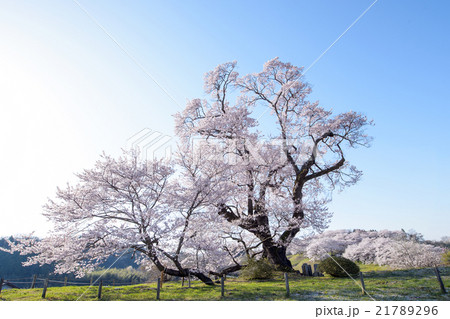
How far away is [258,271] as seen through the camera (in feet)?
48.0

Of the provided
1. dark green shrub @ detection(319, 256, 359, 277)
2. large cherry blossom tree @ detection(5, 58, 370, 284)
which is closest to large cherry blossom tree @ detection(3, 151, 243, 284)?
large cherry blossom tree @ detection(5, 58, 370, 284)

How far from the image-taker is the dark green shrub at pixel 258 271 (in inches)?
575

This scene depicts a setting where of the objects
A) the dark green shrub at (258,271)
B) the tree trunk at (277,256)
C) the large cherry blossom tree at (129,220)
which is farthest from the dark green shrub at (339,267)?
the large cherry blossom tree at (129,220)

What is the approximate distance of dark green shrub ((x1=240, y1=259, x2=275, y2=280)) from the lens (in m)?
14.6

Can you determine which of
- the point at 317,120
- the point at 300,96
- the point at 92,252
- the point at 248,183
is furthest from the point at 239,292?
the point at 300,96

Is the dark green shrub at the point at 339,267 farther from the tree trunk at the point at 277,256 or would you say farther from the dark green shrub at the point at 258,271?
the dark green shrub at the point at 258,271

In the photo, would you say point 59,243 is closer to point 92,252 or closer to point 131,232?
point 92,252

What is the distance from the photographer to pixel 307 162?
685 inches

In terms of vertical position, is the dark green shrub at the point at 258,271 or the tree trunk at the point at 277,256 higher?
the tree trunk at the point at 277,256

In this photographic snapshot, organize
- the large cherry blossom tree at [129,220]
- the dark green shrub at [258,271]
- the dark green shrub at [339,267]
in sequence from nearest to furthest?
the large cherry blossom tree at [129,220], the dark green shrub at [339,267], the dark green shrub at [258,271]

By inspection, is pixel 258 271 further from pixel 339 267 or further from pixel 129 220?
pixel 129 220

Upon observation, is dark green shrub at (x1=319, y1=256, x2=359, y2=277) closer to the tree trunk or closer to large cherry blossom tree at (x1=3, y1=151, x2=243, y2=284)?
the tree trunk

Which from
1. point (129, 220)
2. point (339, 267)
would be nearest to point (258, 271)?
point (339, 267)

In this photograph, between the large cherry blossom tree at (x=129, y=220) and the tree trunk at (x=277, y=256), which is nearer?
the large cherry blossom tree at (x=129, y=220)
